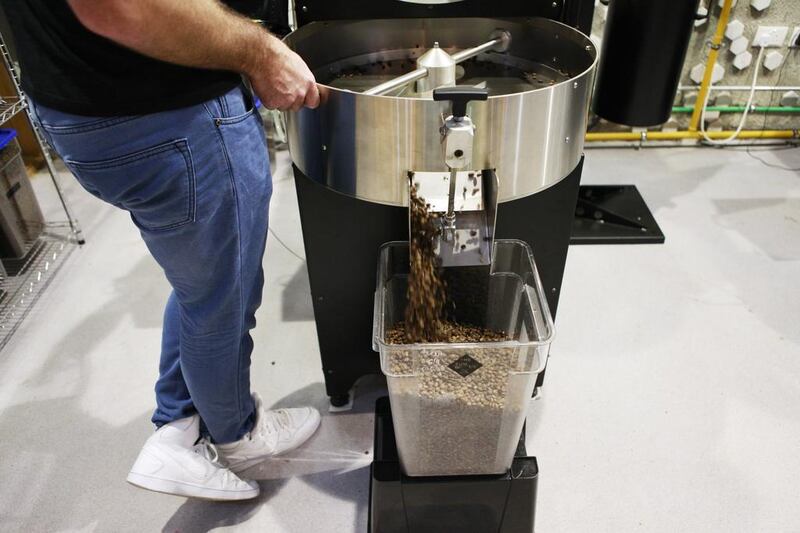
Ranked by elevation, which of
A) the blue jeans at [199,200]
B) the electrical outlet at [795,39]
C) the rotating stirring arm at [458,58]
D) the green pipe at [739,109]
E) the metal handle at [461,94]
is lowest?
the green pipe at [739,109]

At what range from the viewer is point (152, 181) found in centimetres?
78

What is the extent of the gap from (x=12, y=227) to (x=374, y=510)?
152cm

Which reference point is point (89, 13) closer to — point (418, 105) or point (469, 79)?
point (418, 105)

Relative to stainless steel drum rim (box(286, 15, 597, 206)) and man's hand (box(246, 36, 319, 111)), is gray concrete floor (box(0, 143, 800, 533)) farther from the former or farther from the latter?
man's hand (box(246, 36, 319, 111))

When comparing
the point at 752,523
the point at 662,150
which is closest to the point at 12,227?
the point at 752,523

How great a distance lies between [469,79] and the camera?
1084 millimetres

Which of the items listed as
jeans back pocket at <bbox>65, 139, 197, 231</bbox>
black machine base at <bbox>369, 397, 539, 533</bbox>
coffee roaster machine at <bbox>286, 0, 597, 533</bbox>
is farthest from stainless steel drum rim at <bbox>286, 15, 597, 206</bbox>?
black machine base at <bbox>369, 397, 539, 533</bbox>

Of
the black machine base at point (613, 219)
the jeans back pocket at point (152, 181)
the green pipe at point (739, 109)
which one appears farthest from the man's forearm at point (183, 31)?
the green pipe at point (739, 109)

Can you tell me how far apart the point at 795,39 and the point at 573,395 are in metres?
1.95

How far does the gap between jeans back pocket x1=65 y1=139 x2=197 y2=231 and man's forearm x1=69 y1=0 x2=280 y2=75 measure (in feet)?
0.40

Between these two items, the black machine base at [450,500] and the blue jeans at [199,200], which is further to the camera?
the black machine base at [450,500]

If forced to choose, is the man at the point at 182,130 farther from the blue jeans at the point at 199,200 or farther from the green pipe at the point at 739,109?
the green pipe at the point at 739,109

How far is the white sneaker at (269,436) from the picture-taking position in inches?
46.1

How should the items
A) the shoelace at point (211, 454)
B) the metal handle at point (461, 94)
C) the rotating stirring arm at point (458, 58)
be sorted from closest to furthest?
the metal handle at point (461, 94), the rotating stirring arm at point (458, 58), the shoelace at point (211, 454)
